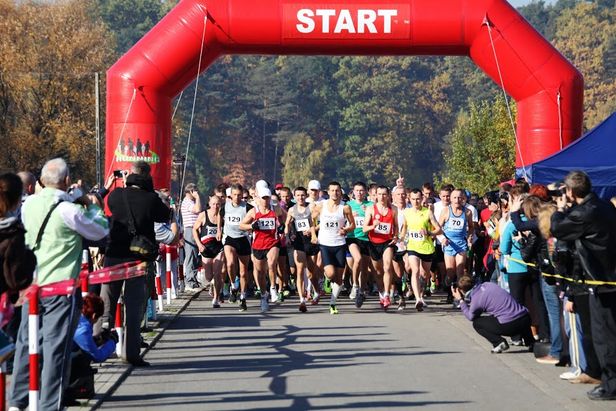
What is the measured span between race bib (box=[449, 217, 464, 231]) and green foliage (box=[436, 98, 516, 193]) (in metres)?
31.9

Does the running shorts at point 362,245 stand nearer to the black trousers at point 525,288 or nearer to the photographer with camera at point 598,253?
the black trousers at point 525,288

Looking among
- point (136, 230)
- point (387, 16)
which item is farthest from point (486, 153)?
point (136, 230)

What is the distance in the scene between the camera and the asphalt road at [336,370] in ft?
32.6

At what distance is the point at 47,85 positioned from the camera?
53.9 m

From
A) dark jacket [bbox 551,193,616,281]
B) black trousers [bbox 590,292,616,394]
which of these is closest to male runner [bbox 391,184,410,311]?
black trousers [bbox 590,292,616,394]

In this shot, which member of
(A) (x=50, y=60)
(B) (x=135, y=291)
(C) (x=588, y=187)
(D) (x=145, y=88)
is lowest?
(B) (x=135, y=291)

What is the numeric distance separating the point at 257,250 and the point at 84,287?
729cm

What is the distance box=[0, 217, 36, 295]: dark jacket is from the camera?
7461 millimetres

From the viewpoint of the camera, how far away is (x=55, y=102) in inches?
2140

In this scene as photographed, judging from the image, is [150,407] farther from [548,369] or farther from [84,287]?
[548,369]

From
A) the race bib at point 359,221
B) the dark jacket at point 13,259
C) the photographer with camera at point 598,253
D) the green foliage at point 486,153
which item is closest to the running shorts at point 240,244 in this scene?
the race bib at point 359,221

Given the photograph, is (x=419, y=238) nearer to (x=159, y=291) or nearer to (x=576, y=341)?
(x=159, y=291)

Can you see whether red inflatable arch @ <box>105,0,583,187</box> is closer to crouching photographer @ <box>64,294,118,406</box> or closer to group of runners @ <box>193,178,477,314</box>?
group of runners @ <box>193,178,477,314</box>

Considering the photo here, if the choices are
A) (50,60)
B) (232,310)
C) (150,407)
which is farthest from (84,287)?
(50,60)
